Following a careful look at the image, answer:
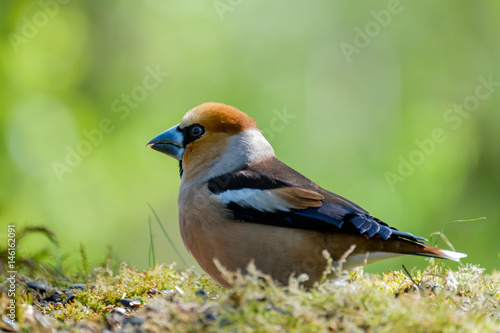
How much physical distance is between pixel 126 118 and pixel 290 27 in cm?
357

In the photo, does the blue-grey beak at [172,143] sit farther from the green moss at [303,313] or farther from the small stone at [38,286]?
the green moss at [303,313]

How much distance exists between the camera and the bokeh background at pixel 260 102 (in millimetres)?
9320

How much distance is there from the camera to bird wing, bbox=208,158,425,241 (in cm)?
409

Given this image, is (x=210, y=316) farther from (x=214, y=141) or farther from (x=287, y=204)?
(x=214, y=141)

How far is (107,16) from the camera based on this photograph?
1077 cm

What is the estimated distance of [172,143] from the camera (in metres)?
5.26

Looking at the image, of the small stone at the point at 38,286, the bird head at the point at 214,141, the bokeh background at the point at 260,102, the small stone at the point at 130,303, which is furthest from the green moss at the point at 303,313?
the bokeh background at the point at 260,102

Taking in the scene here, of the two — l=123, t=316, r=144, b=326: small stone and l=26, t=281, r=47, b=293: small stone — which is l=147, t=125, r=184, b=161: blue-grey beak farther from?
l=123, t=316, r=144, b=326: small stone

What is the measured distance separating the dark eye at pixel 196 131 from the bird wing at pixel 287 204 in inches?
21.5

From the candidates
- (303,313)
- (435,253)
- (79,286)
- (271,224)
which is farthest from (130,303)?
(435,253)

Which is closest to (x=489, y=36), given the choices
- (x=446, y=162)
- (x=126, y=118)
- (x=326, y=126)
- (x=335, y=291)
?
(x=446, y=162)

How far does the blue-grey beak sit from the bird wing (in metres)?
0.63

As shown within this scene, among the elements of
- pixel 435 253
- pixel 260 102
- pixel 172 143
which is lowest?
pixel 435 253

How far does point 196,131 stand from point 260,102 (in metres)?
4.88
